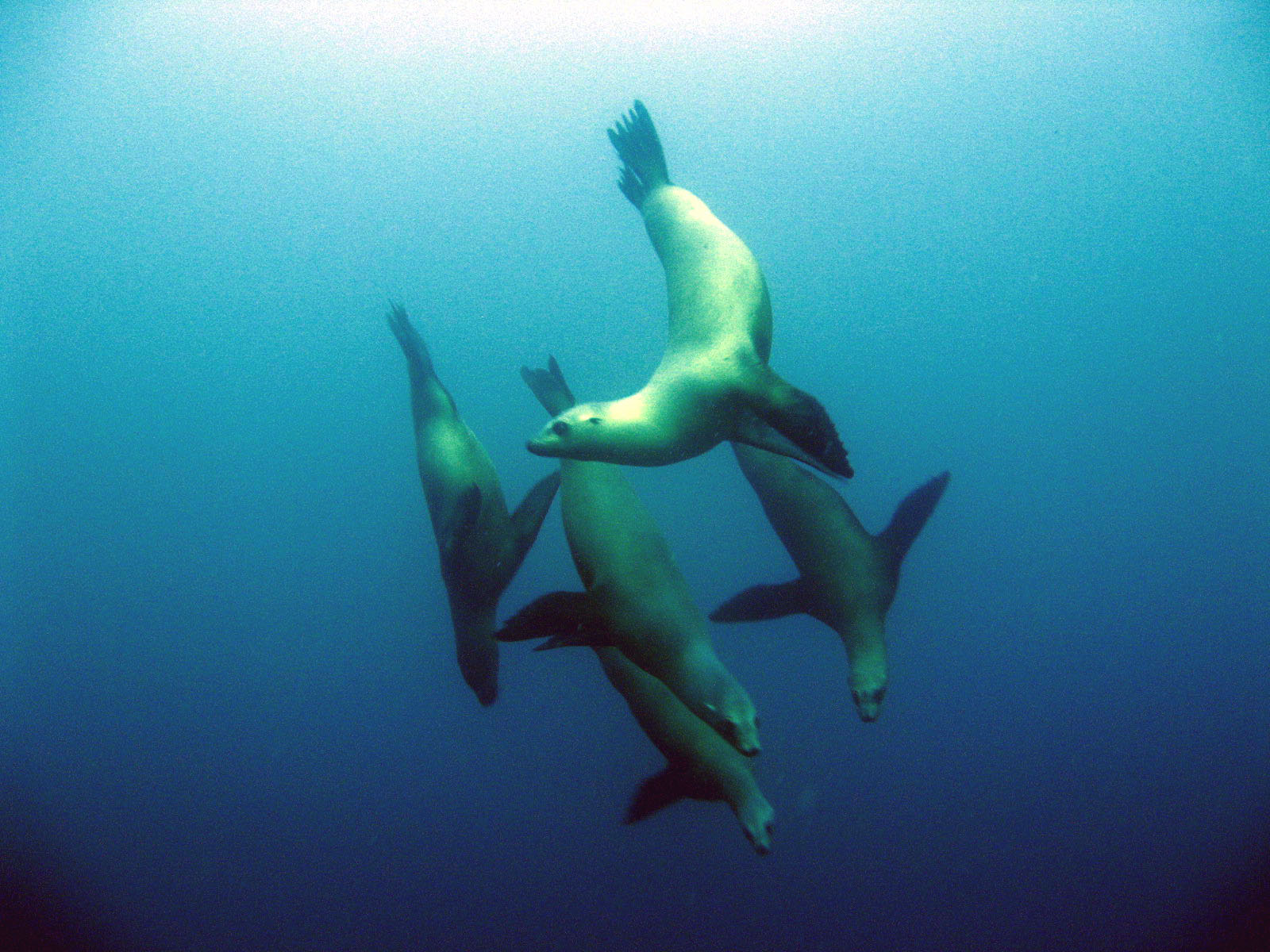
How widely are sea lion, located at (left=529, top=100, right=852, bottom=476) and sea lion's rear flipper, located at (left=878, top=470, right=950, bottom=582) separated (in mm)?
986

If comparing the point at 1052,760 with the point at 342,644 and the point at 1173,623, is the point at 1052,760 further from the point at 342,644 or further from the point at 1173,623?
the point at 342,644

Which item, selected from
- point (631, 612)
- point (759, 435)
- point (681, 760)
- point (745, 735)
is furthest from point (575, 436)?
point (681, 760)

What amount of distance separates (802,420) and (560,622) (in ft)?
4.25

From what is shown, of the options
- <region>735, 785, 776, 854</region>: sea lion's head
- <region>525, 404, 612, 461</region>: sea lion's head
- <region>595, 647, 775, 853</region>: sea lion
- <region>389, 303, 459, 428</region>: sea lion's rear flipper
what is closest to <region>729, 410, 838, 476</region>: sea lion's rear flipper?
<region>525, 404, 612, 461</region>: sea lion's head

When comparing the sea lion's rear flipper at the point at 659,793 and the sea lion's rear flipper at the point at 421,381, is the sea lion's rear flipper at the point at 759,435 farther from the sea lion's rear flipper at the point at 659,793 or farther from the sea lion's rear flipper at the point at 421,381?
the sea lion's rear flipper at the point at 421,381

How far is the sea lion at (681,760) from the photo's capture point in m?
3.07

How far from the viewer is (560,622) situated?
282 centimetres

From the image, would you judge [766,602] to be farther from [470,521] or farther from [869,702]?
[470,521]

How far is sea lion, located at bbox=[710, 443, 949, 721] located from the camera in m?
3.16

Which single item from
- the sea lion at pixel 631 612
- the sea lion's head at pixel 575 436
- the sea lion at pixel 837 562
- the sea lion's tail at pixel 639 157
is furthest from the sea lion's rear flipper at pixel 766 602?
the sea lion's tail at pixel 639 157

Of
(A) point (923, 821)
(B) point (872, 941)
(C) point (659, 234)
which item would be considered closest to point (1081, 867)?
(A) point (923, 821)

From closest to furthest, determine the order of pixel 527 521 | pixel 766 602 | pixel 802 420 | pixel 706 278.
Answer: pixel 802 420
pixel 706 278
pixel 527 521
pixel 766 602

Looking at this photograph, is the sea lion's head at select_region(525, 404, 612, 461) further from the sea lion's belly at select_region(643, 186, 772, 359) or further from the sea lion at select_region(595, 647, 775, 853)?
the sea lion at select_region(595, 647, 775, 853)

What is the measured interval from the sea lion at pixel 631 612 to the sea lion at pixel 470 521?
274mm
